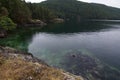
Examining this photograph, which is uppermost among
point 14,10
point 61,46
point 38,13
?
point 14,10

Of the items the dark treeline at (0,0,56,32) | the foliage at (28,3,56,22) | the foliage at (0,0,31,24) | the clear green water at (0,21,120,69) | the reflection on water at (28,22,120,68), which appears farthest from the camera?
the foliage at (28,3,56,22)

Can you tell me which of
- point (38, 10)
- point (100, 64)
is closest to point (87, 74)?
point (100, 64)

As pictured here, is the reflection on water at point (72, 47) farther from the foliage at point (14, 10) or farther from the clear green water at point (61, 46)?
the foliage at point (14, 10)

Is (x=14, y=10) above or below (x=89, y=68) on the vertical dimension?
above

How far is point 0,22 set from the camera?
58656 mm

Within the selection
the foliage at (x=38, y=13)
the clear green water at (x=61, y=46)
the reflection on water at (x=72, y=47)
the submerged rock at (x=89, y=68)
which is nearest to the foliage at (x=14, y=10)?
the clear green water at (x=61, y=46)

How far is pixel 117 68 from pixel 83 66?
6944 mm

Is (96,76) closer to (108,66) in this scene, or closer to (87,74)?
(87,74)

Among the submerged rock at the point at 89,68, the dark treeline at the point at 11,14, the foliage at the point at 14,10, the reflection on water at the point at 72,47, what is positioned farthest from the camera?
the foliage at the point at 14,10

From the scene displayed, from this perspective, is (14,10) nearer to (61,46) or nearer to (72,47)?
(61,46)

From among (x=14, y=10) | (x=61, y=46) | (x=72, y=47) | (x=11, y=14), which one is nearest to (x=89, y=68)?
(x=72, y=47)

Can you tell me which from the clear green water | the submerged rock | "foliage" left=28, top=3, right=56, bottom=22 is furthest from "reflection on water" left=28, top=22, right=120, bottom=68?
"foliage" left=28, top=3, right=56, bottom=22

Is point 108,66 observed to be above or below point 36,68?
below

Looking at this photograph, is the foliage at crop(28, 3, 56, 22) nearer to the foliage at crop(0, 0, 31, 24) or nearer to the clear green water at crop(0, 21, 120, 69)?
the foliage at crop(0, 0, 31, 24)
